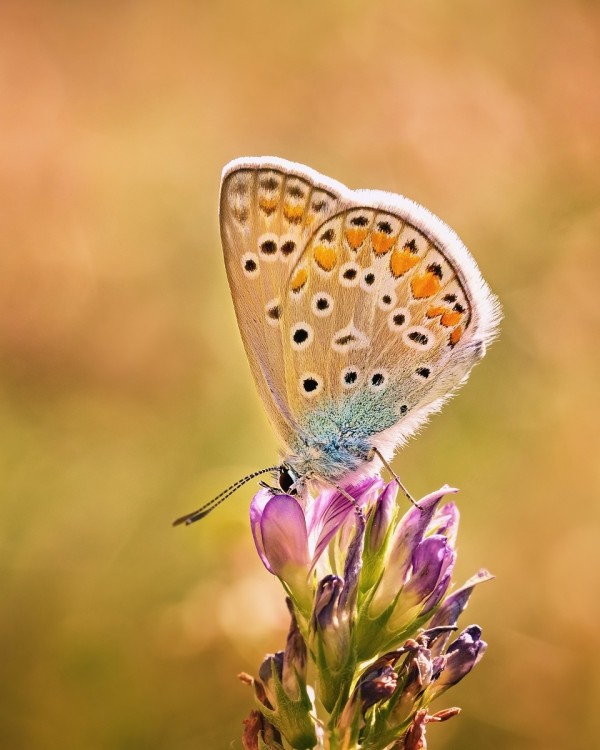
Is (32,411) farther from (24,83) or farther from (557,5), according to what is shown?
(557,5)

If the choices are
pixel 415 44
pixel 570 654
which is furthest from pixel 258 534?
pixel 415 44

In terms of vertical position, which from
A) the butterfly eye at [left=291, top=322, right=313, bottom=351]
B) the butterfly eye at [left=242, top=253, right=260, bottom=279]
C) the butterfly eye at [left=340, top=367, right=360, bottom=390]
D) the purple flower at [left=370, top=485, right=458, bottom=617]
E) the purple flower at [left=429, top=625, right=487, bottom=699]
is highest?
the butterfly eye at [left=242, top=253, right=260, bottom=279]

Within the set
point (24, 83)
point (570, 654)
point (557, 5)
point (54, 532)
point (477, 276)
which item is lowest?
point (570, 654)

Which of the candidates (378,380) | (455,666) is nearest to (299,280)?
(378,380)

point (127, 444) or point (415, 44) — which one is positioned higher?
point (415, 44)

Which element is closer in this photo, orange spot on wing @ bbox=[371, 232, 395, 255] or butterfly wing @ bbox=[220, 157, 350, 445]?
butterfly wing @ bbox=[220, 157, 350, 445]

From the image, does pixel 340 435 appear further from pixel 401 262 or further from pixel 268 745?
pixel 268 745

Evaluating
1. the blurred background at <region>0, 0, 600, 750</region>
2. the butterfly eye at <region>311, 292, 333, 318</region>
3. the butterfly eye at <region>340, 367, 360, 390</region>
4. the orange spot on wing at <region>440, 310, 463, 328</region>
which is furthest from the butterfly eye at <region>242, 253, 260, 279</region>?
the blurred background at <region>0, 0, 600, 750</region>

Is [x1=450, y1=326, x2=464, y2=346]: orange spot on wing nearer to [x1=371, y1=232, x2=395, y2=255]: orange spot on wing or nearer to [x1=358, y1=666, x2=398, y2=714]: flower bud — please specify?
[x1=371, y1=232, x2=395, y2=255]: orange spot on wing
